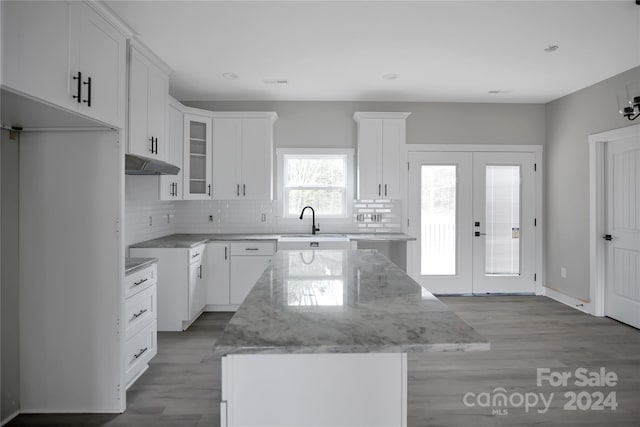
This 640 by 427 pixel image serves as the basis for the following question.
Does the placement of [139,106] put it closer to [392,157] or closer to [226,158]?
[226,158]

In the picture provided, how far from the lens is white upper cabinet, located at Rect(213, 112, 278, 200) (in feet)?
14.3

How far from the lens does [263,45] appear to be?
3086 millimetres

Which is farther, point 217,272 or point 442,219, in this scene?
point 442,219

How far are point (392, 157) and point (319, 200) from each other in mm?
1136

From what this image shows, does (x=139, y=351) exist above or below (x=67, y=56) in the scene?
below

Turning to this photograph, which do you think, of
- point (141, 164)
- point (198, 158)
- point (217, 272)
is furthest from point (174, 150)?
point (217, 272)

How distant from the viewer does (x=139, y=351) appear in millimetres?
2607

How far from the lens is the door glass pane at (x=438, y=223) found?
4844 mm

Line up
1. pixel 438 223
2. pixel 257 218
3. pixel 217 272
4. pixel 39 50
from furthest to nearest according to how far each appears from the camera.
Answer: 1. pixel 438 223
2. pixel 257 218
3. pixel 217 272
4. pixel 39 50

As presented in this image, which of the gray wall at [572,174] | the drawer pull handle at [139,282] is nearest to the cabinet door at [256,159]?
the drawer pull handle at [139,282]

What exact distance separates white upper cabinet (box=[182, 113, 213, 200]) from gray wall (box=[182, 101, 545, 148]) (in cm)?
54

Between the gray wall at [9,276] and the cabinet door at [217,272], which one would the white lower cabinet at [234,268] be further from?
the gray wall at [9,276]

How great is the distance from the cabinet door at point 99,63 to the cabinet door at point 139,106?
0.99 ft

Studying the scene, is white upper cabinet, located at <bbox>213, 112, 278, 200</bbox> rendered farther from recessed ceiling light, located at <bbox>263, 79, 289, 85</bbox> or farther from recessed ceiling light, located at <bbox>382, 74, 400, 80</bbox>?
recessed ceiling light, located at <bbox>382, 74, 400, 80</bbox>
